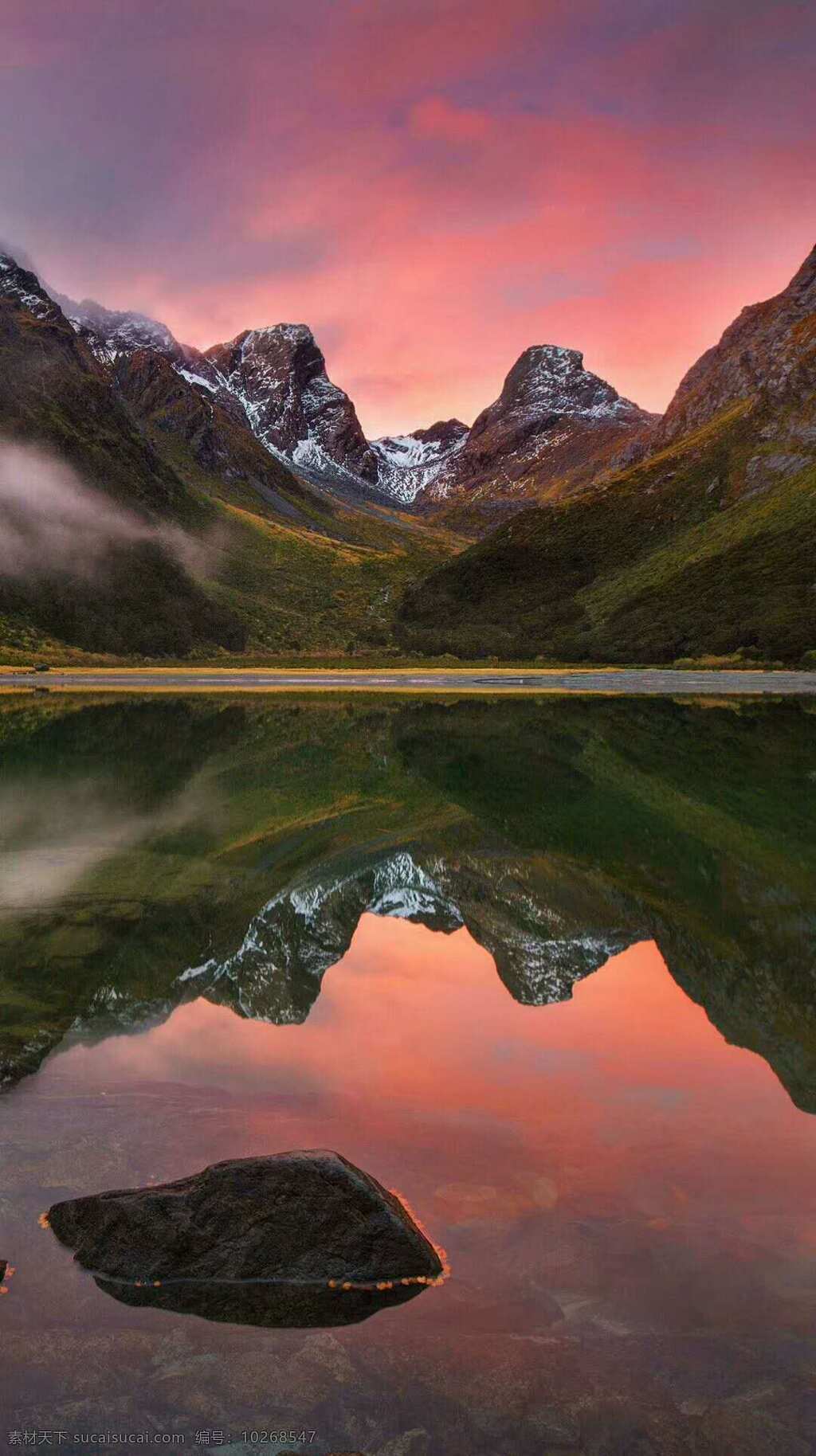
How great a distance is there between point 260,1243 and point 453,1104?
2869 mm

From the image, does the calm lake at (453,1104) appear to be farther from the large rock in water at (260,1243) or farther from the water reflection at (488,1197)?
the large rock in water at (260,1243)

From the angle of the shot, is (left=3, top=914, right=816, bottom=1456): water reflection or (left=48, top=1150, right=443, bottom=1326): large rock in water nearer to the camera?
(left=3, top=914, right=816, bottom=1456): water reflection

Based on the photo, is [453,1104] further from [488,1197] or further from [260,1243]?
[260,1243]

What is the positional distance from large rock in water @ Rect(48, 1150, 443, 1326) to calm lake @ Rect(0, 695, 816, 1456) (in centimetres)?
20

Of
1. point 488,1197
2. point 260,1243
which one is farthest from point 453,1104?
point 260,1243

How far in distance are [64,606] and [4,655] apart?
96.0 ft

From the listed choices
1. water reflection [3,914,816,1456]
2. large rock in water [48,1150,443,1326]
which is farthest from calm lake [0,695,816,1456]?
large rock in water [48,1150,443,1326]

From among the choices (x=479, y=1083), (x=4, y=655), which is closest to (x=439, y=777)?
(x=479, y=1083)

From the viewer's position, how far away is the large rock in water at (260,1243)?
7145mm

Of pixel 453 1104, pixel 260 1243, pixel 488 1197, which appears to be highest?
pixel 488 1197

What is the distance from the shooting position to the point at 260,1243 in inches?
300

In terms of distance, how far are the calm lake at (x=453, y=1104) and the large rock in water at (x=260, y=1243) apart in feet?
0.65

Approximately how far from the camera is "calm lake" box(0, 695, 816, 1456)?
19.9 ft

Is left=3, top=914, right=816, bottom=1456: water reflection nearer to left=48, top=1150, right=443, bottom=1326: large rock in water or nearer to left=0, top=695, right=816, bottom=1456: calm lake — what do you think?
left=0, top=695, right=816, bottom=1456: calm lake
